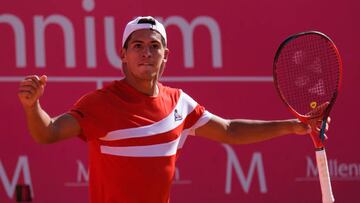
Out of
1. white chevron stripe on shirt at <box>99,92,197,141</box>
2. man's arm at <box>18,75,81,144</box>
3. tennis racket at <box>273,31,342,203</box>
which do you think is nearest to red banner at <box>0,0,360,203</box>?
tennis racket at <box>273,31,342,203</box>

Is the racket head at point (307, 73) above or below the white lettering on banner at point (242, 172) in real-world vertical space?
above

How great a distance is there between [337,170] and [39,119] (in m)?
3.42

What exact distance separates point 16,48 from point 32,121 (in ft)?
8.42

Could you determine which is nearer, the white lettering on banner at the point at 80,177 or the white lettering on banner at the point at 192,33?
the white lettering on banner at the point at 80,177

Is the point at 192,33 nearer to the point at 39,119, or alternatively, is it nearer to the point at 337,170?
the point at 337,170

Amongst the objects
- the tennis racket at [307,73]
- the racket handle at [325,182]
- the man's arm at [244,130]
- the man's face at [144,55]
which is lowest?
the racket handle at [325,182]

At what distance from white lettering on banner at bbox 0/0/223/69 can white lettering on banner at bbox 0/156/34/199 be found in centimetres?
67

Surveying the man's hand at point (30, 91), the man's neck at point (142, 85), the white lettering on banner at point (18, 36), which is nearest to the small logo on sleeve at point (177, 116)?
the man's neck at point (142, 85)

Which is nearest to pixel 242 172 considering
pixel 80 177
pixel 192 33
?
pixel 192 33

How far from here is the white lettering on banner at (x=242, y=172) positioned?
273 inches

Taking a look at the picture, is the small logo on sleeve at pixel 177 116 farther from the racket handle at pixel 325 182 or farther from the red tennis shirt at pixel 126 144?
the racket handle at pixel 325 182

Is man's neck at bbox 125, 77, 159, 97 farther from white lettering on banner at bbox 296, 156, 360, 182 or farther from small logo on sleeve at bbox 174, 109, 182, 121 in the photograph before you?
white lettering on banner at bbox 296, 156, 360, 182

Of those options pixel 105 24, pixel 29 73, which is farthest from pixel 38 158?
pixel 105 24

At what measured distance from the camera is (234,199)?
22.6ft
